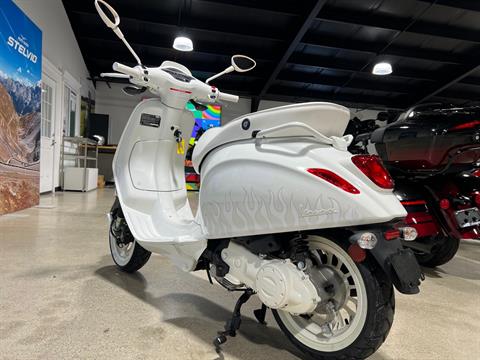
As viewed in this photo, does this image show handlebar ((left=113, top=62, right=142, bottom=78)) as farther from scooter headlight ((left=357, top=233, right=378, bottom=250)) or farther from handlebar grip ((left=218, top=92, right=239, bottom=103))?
scooter headlight ((left=357, top=233, right=378, bottom=250))

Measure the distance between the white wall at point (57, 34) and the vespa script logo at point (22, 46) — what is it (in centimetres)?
81

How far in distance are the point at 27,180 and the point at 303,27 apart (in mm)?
5180

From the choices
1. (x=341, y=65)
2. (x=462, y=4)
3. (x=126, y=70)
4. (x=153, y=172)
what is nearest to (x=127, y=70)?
(x=126, y=70)

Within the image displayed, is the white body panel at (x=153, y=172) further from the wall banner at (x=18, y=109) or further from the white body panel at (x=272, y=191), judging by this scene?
the wall banner at (x=18, y=109)

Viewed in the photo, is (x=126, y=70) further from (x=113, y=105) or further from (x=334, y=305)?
(x=113, y=105)

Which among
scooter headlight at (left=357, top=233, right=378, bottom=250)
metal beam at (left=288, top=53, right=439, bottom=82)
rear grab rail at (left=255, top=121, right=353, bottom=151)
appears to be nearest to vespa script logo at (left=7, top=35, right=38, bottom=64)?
rear grab rail at (left=255, top=121, right=353, bottom=151)

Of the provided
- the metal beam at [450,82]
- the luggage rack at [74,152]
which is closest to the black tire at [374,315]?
the luggage rack at [74,152]

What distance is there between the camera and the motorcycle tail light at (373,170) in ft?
3.32

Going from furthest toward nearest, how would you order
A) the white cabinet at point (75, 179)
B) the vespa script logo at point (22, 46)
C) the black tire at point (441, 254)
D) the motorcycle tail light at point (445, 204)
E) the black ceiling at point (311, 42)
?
the white cabinet at point (75, 179) < the black ceiling at point (311, 42) < the vespa script logo at point (22, 46) < the black tire at point (441, 254) < the motorcycle tail light at point (445, 204)

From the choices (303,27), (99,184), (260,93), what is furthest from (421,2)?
(99,184)

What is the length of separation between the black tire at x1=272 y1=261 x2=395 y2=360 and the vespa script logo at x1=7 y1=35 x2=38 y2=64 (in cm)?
441

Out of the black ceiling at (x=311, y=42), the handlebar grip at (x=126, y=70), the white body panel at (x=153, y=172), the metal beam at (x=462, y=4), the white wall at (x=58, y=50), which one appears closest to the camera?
the handlebar grip at (x=126, y=70)

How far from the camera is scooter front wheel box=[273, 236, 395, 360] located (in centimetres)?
99

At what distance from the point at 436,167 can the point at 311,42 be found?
538 centimetres
